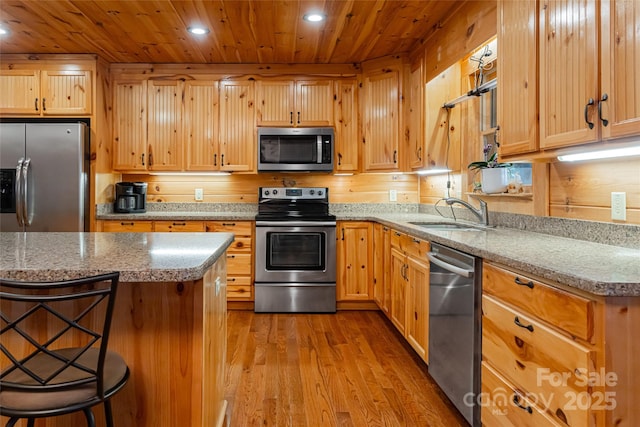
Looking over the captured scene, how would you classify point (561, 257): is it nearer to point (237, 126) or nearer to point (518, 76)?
point (518, 76)

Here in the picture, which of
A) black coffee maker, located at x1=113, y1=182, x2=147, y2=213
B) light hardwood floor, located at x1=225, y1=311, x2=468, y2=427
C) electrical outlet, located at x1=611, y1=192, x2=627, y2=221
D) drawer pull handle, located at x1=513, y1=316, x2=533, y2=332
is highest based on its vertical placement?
black coffee maker, located at x1=113, y1=182, x2=147, y2=213

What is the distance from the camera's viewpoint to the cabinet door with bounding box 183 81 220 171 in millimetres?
4121

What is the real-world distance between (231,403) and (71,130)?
9.53 ft

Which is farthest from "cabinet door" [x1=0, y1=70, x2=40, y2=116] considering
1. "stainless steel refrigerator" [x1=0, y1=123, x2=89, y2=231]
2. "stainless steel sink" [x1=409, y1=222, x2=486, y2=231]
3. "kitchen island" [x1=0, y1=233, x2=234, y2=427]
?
"stainless steel sink" [x1=409, y1=222, x2=486, y2=231]

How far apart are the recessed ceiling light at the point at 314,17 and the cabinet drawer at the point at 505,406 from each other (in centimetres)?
256

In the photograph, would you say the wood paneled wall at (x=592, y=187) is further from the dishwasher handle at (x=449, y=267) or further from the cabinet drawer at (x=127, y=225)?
the cabinet drawer at (x=127, y=225)

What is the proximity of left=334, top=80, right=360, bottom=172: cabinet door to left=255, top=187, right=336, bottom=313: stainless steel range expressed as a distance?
655 mm

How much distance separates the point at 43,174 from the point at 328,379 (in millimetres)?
3083

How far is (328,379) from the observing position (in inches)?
95.8

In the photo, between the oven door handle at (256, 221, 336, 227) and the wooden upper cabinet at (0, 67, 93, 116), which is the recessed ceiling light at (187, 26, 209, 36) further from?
the oven door handle at (256, 221, 336, 227)

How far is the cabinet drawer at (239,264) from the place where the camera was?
12.6ft

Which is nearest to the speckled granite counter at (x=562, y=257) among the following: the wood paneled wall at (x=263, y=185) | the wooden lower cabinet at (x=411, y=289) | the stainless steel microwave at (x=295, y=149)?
the wooden lower cabinet at (x=411, y=289)

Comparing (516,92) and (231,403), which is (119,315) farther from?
(516,92)

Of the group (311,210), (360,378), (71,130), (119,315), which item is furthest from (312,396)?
(71,130)
